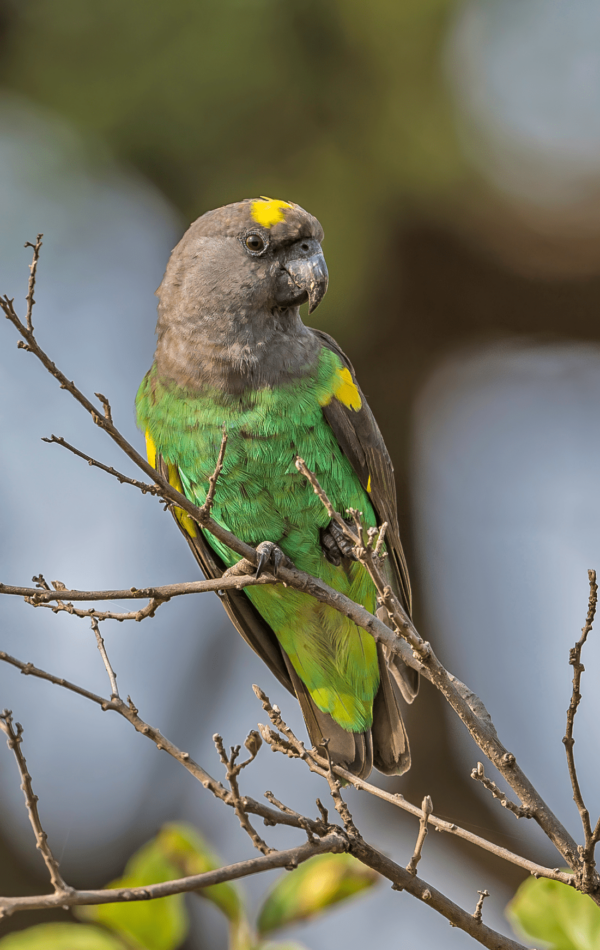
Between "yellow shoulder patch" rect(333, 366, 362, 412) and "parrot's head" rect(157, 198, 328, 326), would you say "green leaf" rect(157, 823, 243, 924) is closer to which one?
"yellow shoulder patch" rect(333, 366, 362, 412)

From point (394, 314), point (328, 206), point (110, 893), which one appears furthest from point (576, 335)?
point (110, 893)

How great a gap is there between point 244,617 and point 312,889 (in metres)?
1.25

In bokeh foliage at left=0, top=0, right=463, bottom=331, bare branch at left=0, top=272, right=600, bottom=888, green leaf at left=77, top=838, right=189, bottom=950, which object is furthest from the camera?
bokeh foliage at left=0, top=0, right=463, bottom=331

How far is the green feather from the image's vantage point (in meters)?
2.88

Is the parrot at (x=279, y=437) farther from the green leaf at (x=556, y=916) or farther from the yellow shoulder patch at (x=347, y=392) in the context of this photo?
the green leaf at (x=556, y=916)

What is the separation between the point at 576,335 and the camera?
4.58 meters

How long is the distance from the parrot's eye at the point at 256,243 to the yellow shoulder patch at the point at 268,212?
5cm

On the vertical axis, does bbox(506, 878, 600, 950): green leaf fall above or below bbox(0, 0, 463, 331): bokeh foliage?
below

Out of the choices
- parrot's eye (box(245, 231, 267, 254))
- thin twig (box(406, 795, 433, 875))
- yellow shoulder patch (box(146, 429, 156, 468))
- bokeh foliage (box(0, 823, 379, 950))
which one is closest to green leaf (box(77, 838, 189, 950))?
bokeh foliage (box(0, 823, 379, 950))

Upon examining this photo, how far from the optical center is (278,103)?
4645 millimetres

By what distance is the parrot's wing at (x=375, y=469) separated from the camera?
307 cm

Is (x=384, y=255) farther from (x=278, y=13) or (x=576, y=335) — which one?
(x=278, y=13)

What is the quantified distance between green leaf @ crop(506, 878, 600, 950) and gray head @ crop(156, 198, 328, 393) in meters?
1.93

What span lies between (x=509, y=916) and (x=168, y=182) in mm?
4423
